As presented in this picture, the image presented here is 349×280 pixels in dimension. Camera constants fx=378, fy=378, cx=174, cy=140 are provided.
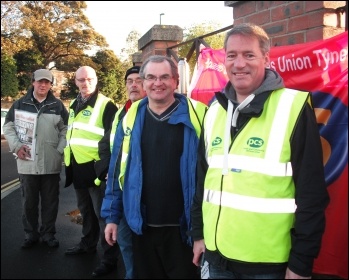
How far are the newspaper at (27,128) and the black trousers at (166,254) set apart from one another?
2362 mm

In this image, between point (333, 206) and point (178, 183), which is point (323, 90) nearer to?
point (333, 206)

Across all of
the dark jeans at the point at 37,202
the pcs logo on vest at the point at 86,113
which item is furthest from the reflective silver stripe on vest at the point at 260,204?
the dark jeans at the point at 37,202

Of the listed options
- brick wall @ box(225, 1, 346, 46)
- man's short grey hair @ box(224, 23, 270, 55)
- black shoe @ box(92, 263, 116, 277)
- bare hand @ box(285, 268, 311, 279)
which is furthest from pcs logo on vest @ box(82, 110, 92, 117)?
bare hand @ box(285, 268, 311, 279)

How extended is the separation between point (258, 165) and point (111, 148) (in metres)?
1.85

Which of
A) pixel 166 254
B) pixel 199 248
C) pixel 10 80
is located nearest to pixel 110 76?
pixel 10 80

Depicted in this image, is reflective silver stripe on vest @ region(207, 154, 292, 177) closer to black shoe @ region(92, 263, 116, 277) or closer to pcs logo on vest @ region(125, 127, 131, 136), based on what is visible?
pcs logo on vest @ region(125, 127, 131, 136)

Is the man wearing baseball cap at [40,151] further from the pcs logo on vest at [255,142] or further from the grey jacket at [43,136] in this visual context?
the pcs logo on vest at [255,142]

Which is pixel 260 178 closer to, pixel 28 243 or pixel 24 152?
pixel 24 152

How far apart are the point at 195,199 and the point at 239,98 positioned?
2.09 feet

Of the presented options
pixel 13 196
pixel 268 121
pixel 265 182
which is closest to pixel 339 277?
pixel 265 182

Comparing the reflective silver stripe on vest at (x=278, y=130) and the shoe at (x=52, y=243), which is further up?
the reflective silver stripe on vest at (x=278, y=130)

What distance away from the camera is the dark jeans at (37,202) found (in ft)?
14.9

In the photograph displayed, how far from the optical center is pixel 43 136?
4461mm

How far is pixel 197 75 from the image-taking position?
3896mm
